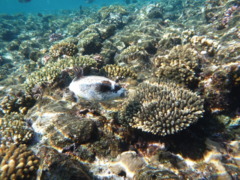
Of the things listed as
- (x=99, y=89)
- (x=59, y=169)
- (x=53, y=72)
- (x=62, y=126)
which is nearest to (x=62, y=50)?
(x=53, y=72)

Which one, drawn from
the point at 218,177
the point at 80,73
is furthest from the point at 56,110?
the point at 218,177

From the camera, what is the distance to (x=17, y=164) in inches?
116

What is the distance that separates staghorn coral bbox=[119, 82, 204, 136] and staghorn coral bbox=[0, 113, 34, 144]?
7.77 feet

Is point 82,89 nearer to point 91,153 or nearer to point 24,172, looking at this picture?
point 91,153

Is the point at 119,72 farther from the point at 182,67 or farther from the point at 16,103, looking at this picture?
the point at 16,103

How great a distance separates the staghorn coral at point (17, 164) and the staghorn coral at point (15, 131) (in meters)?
0.42

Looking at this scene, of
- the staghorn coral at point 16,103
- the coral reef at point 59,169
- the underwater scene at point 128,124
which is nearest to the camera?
the coral reef at point 59,169

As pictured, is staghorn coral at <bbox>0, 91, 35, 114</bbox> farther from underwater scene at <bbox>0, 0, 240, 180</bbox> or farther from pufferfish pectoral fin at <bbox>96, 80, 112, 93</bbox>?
pufferfish pectoral fin at <bbox>96, 80, 112, 93</bbox>

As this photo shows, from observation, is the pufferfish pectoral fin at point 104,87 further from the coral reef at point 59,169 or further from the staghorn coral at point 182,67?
the staghorn coral at point 182,67

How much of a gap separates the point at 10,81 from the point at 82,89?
27.7ft

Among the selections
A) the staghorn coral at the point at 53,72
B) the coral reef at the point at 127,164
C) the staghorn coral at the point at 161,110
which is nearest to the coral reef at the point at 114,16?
the staghorn coral at the point at 53,72

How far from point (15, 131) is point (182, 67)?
5.30 metres

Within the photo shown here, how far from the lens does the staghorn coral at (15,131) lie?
373 centimetres

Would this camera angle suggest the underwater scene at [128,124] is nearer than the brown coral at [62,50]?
Yes
